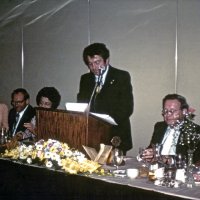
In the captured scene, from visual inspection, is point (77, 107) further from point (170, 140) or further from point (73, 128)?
point (170, 140)

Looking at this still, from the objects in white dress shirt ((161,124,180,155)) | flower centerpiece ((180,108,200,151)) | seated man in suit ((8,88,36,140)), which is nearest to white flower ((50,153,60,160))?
flower centerpiece ((180,108,200,151))

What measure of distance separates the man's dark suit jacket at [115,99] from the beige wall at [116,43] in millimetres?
1245

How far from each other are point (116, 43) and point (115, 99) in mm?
1733

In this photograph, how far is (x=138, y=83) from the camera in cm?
520

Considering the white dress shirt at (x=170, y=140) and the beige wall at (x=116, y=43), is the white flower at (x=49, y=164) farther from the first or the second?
the beige wall at (x=116, y=43)

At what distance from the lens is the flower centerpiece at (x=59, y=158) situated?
8.05ft

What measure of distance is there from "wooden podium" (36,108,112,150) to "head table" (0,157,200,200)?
0.24 m

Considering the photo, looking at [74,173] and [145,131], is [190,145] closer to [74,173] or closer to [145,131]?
[74,173]

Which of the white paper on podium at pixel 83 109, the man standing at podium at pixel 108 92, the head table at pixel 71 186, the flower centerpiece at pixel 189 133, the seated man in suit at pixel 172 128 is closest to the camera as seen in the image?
the head table at pixel 71 186

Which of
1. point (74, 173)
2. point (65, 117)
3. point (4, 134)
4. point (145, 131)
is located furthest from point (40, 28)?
point (74, 173)

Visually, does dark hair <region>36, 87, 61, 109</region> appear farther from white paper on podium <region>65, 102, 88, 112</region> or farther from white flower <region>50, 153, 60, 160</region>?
white flower <region>50, 153, 60, 160</region>

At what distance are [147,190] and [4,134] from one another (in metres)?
1.90

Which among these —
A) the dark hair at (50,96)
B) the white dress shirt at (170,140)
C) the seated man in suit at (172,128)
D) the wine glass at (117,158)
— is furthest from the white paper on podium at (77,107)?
the dark hair at (50,96)

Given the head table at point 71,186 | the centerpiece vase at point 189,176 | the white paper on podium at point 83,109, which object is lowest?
the head table at point 71,186
